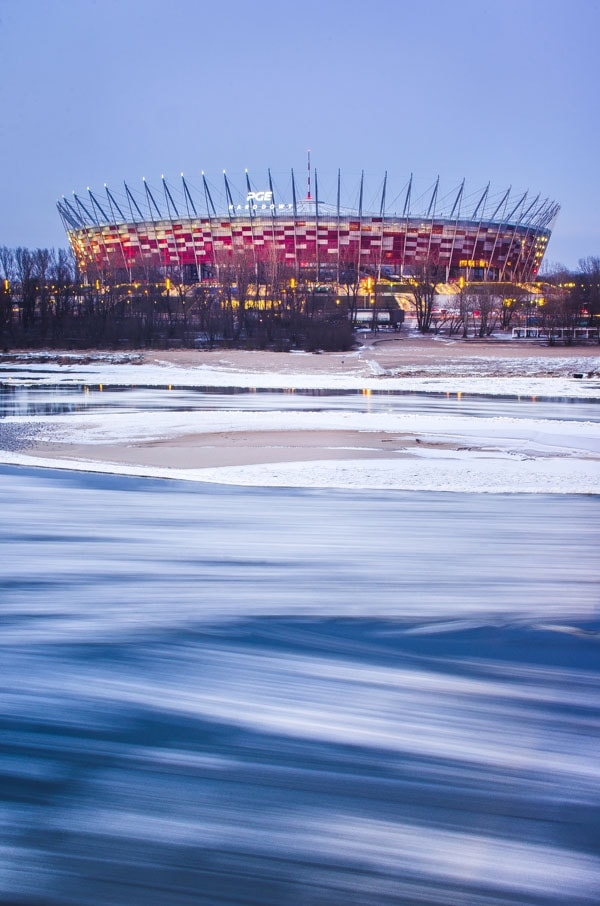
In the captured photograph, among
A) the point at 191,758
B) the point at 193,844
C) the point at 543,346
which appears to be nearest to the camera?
the point at 193,844

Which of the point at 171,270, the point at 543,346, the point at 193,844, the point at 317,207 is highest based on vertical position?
the point at 317,207

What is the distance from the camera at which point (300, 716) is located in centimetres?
461

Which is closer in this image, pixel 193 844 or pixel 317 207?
pixel 193 844

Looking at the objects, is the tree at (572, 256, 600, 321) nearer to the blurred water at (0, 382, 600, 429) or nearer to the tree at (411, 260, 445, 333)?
the tree at (411, 260, 445, 333)

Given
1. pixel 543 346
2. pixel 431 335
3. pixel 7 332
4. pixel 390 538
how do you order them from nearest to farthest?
pixel 390 538 → pixel 543 346 → pixel 7 332 → pixel 431 335

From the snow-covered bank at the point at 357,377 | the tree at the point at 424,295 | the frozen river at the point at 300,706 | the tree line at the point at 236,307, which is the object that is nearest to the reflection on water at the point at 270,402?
the snow-covered bank at the point at 357,377

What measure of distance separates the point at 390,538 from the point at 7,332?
51.6m

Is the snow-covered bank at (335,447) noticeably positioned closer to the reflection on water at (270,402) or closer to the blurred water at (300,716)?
the reflection on water at (270,402)

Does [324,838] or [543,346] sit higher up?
[543,346]

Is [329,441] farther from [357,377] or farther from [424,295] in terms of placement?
[424,295]

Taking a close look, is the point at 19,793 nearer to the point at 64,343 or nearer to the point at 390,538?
the point at 390,538

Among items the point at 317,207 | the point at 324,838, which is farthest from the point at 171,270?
the point at 324,838

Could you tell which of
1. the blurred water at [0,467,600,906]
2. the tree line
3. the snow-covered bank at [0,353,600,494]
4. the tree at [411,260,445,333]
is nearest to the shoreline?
the snow-covered bank at [0,353,600,494]

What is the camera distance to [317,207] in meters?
89.1
